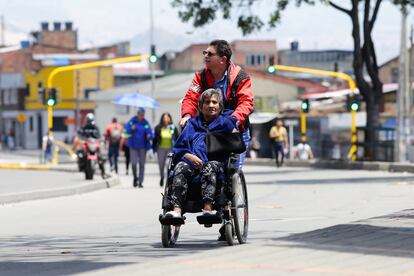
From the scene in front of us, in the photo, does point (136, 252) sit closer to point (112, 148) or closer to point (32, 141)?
point (112, 148)

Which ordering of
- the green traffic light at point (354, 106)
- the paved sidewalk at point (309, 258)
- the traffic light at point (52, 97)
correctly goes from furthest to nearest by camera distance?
the traffic light at point (52, 97) → the green traffic light at point (354, 106) → the paved sidewalk at point (309, 258)

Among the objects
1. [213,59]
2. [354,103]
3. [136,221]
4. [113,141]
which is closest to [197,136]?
[213,59]

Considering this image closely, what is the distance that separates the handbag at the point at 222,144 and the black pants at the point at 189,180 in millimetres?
139

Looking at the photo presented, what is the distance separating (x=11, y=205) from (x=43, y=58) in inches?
4411

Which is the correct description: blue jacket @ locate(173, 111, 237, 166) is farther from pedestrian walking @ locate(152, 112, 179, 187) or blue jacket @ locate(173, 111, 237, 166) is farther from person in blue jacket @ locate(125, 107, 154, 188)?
pedestrian walking @ locate(152, 112, 179, 187)

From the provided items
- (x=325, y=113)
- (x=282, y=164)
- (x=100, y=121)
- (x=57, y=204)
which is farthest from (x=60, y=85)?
(x=57, y=204)

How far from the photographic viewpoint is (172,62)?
5915 inches

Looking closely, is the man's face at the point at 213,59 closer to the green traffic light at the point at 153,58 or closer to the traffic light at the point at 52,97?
the traffic light at the point at 52,97

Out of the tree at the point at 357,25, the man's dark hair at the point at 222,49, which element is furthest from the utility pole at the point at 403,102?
the man's dark hair at the point at 222,49

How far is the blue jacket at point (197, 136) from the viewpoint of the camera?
39.9 feet

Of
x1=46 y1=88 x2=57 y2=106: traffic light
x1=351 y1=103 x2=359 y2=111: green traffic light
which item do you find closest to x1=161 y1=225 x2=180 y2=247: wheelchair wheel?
x1=351 y1=103 x2=359 y2=111: green traffic light

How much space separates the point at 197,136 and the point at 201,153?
155mm

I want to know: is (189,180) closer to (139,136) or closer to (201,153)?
(201,153)

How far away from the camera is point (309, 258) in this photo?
9438 millimetres
